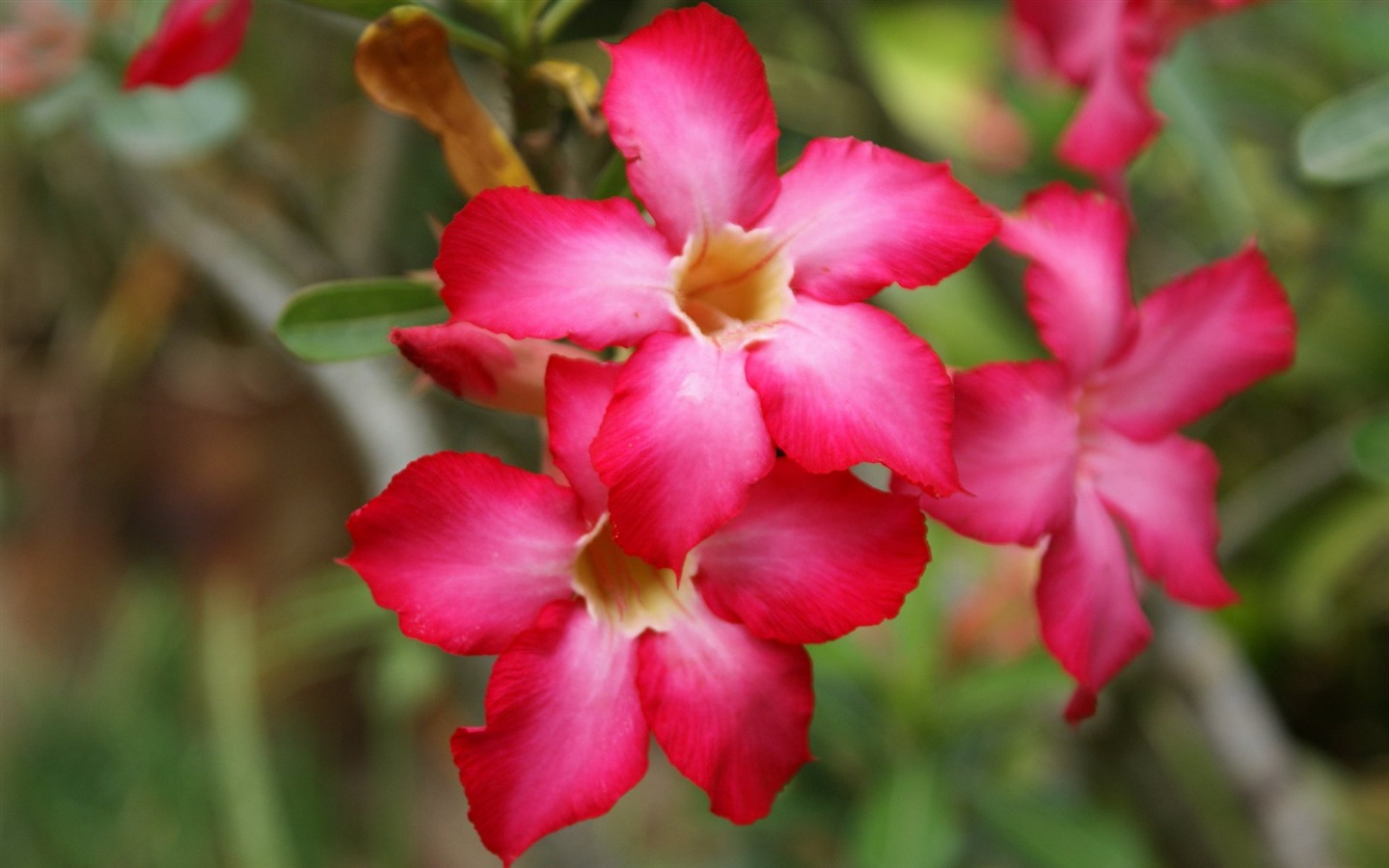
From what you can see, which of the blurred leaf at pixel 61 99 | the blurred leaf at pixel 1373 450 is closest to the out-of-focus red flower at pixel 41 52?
the blurred leaf at pixel 61 99

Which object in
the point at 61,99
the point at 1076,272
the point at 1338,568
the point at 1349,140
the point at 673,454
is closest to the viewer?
the point at 673,454

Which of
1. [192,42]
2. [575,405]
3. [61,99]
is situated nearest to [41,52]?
[61,99]

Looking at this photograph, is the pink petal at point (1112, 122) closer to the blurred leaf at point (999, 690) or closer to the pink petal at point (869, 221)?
the pink petal at point (869, 221)

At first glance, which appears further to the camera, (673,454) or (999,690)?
(999,690)

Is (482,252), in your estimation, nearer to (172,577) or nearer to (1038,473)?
(1038,473)

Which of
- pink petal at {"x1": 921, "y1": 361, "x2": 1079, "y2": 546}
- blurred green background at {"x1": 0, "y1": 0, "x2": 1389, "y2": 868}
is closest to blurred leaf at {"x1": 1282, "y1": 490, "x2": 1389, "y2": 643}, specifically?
blurred green background at {"x1": 0, "y1": 0, "x2": 1389, "y2": 868}

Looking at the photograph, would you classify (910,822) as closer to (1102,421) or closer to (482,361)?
(1102,421)

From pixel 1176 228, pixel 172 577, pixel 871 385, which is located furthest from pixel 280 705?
pixel 871 385
